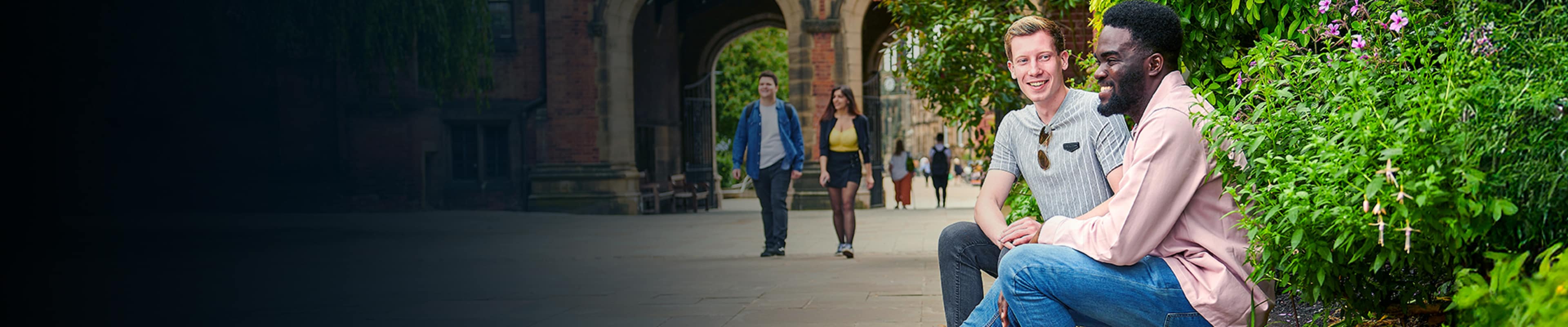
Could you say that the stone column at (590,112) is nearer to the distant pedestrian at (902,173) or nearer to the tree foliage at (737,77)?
the distant pedestrian at (902,173)

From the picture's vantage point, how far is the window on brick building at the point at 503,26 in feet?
73.5

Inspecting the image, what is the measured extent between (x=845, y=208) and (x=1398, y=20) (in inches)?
277

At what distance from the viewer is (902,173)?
840 inches

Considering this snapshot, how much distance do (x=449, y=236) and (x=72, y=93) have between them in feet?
14.3

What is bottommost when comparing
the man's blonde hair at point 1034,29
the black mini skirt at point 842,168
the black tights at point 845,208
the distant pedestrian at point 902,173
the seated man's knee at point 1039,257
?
the distant pedestrian at point 902,173

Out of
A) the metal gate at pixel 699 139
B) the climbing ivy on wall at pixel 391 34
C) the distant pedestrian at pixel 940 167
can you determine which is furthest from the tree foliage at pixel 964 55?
the metal gate at pixel 699 139

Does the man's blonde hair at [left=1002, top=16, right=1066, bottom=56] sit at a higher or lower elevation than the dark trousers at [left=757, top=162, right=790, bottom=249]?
higher

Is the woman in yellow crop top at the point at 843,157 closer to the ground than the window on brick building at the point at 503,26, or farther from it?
closer to the ground

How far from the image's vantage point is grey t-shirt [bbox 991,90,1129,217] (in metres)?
3.20

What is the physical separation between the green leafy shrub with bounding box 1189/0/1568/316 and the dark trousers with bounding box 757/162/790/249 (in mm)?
6866

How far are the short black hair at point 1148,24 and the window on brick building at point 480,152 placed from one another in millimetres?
21452

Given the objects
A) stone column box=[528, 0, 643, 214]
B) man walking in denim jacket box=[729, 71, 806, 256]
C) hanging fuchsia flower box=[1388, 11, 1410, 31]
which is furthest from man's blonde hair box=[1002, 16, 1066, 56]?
stone column box=[528, 0, 643, 214]

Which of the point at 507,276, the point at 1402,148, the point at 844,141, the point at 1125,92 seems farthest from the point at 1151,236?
the point at 844,141

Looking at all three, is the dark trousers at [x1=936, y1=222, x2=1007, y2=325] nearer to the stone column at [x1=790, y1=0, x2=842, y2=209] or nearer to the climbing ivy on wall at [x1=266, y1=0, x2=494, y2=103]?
the climbing ivy on wall at [x1=266, y1=0, x2=494, y2=103]
